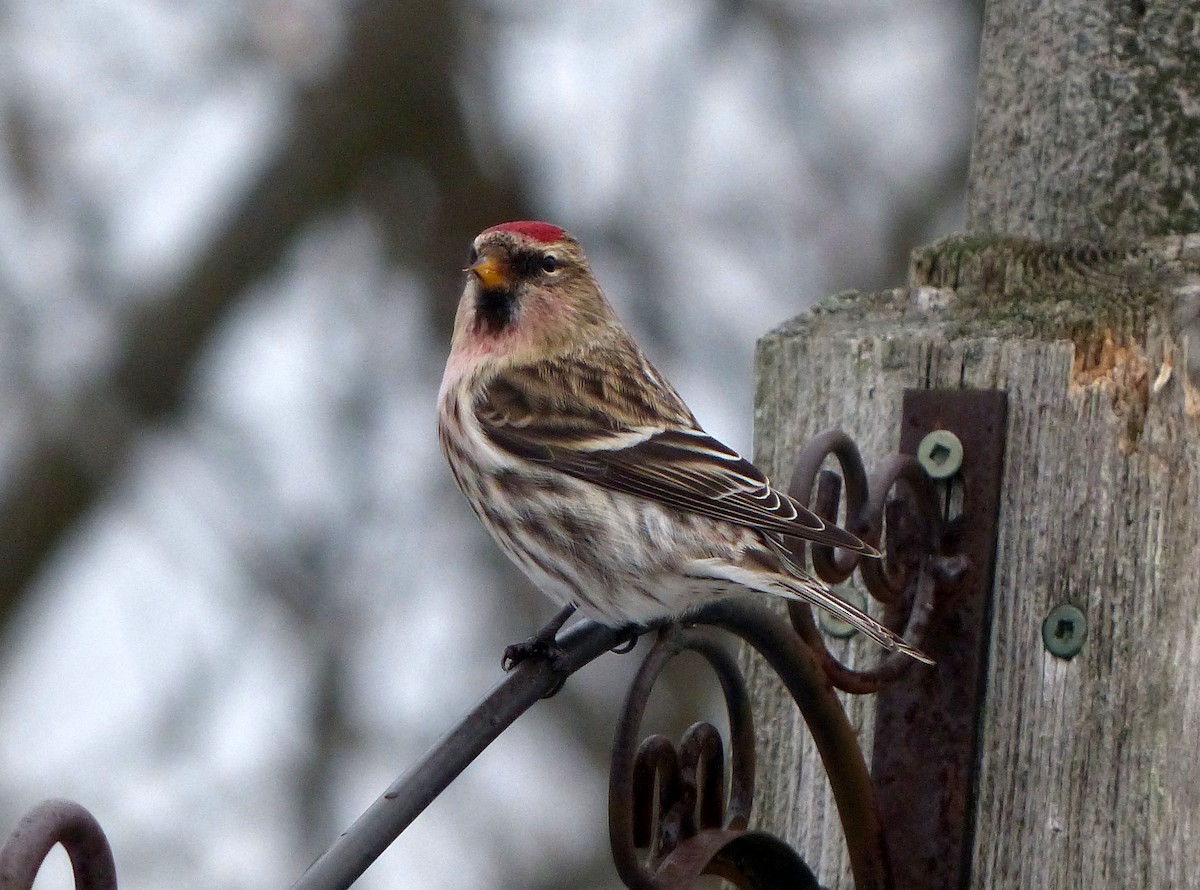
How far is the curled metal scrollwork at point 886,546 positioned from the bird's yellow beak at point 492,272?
3.96 ft

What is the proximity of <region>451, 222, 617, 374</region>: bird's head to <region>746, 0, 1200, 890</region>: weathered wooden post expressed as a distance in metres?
0.94

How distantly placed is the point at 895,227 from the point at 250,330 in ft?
8.24

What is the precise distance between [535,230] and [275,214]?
109 inches

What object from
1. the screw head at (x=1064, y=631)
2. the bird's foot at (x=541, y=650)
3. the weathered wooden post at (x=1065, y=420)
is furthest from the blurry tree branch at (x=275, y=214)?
the screw head at (x=1064, y=631)

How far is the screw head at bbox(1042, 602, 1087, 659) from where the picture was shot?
2123 millimetres

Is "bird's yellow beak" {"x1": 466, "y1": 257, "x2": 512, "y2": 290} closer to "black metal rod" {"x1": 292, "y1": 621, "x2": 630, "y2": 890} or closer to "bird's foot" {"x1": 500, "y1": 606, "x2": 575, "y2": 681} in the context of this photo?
"bird's foot" {"x1": 500, "y1": 606, "x2": 575, "y2": 681}

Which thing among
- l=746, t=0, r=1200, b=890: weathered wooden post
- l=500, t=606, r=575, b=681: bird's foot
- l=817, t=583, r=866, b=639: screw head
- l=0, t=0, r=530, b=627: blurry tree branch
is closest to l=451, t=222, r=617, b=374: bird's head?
l=500, t=606, r=575, b=681: bird's foot

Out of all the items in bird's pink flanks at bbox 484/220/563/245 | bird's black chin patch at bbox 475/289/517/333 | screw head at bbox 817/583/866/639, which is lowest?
screw head at bbox 817/583/866/639

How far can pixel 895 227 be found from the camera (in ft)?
21.1

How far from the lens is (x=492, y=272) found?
331 cm

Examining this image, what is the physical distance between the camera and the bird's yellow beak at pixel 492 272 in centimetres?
327

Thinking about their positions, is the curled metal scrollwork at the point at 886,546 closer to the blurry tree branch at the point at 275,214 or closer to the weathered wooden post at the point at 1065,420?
the weathered wooden post at the point at 1065,420

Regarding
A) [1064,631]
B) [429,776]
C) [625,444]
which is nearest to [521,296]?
[625,444]

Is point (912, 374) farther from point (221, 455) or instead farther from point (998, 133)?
point (221, 455)
